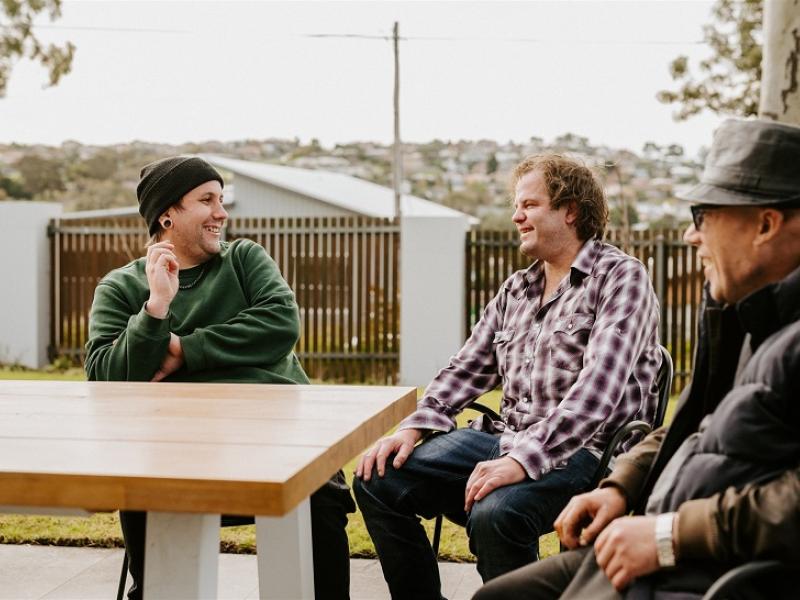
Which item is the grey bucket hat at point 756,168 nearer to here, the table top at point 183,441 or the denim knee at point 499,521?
the table top at point 183,441

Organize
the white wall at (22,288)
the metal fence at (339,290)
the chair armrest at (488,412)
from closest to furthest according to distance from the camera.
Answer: the chair armrest at (488,412) → the metal fence at (339,290) → the white wall at (22,288)

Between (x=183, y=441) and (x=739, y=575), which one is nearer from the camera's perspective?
(x=739, y=575)

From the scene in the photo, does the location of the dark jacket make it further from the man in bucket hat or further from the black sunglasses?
the black sunglasses

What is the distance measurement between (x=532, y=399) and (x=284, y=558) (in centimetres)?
97

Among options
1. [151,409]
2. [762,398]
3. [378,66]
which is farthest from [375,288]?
[378,66]

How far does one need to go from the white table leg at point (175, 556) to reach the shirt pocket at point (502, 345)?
1433mm

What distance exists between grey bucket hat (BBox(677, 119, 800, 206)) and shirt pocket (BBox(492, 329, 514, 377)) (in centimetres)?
132

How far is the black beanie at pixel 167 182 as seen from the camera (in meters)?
3.52

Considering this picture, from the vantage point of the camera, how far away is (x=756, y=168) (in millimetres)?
2006

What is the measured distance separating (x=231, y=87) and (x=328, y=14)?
676 inches

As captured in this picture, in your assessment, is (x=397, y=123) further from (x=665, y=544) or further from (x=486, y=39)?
(x=665, y=544)

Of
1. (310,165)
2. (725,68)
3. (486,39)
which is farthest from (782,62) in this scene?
(310,165)

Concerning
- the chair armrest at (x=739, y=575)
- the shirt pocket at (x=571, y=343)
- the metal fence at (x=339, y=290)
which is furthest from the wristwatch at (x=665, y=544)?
the metal fence at (x=339, y=290)

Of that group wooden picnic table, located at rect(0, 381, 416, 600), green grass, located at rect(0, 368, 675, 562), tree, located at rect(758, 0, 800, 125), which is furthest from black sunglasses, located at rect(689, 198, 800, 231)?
tree, located at rect(758, 0, 800, 125)
